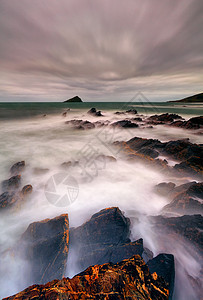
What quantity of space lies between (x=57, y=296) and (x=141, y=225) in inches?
159

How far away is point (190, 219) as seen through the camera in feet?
14.9

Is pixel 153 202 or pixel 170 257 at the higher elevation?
pixel 170 257

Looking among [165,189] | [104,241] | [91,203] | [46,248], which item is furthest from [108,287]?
[165,189]

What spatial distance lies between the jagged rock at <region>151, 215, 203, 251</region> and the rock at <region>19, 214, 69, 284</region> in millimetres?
3696

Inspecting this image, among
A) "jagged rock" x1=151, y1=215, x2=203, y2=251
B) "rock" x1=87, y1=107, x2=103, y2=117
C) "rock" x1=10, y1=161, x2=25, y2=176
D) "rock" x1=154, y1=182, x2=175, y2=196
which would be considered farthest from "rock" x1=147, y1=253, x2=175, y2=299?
"rock" x1=87, y1=107, x2=103, y2=117

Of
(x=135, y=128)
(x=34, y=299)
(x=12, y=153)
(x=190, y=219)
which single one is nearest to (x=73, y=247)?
(x=34, y=299)

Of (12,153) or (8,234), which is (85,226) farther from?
(12,153)

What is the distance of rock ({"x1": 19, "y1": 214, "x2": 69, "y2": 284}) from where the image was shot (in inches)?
153

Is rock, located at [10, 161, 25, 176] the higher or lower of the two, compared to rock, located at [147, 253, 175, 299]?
lower

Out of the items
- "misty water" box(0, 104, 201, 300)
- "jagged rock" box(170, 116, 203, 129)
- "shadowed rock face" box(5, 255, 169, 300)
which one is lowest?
"misty water" box(0, 104, 201, 300)

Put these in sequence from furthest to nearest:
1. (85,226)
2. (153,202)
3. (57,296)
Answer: (153,202)
(85,226)
(57,296)

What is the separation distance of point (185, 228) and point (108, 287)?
134 inches

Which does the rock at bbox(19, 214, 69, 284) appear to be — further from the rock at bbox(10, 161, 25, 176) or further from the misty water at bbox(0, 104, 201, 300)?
the rock at bbox(10, 161, 25, 176)

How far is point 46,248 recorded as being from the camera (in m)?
4.17
